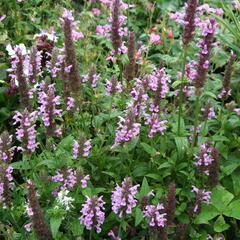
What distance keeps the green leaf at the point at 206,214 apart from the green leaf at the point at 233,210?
0.06 m

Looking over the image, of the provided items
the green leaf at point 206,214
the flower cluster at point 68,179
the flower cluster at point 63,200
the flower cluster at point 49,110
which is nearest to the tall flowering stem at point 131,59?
the flower cluster at point 49,110

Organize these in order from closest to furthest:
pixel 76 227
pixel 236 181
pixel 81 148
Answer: pixel 76 227
pixel 81 148
pixel 236 181

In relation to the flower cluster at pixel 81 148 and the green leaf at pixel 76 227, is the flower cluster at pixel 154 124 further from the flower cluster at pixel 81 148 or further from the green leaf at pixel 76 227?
the green leaf at pixel 76 227

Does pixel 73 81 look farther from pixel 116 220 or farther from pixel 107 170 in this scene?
pixel 116 220

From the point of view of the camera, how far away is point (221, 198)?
2.70m

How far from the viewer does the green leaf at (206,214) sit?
260cm

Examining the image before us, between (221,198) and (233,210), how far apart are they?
10 cm

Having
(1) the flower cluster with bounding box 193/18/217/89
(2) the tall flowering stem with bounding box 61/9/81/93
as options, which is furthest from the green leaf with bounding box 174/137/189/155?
(2) the tall flowering stem with bounding box 61/9/81/93

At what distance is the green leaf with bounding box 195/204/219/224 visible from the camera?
8.53ft

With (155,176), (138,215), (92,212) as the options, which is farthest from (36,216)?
(155,176)

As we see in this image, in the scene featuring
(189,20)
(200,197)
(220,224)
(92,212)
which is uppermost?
(189,20)

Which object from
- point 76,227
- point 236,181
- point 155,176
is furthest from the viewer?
point 236,181

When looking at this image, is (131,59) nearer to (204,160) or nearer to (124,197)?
(204,160)

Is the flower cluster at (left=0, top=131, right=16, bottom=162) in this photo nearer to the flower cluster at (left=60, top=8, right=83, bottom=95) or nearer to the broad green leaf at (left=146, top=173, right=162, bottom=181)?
the flower cluster at (left=60, top=8, right=83, bottom=95)
